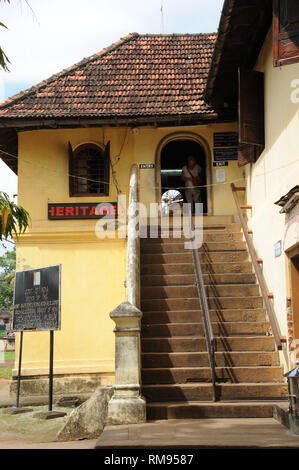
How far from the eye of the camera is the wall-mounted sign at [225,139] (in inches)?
519

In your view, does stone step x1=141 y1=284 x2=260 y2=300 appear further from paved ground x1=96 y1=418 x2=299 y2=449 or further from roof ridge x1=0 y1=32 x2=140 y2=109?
roof ridge x1=0 y1=32 x2=140 y2=109

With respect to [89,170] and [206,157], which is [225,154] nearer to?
[206,157]

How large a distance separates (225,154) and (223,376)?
6.25 m

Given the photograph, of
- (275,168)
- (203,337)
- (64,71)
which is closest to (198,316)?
(203,337)

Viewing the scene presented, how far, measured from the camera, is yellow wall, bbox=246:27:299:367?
8211mm

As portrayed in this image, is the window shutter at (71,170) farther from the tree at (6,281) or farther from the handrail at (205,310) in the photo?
the tree at (6,281)

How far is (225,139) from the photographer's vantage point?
13.2 metres

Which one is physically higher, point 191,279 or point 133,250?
point 133,250

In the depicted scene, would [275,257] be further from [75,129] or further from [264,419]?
[75,129]

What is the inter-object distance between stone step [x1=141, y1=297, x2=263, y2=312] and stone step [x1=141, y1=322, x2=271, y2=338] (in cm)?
53

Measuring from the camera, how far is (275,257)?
9.11m

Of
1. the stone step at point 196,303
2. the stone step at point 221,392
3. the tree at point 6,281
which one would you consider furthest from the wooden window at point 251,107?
the tree at point 6,281

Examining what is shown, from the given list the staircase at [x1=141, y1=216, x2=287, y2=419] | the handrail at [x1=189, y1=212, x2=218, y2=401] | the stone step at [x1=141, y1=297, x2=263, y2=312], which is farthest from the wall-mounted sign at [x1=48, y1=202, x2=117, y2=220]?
the stone step at [x1=141, y1=297, x2=263, y2=312]

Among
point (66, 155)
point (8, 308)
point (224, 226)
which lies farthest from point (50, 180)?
point (8, 308)
